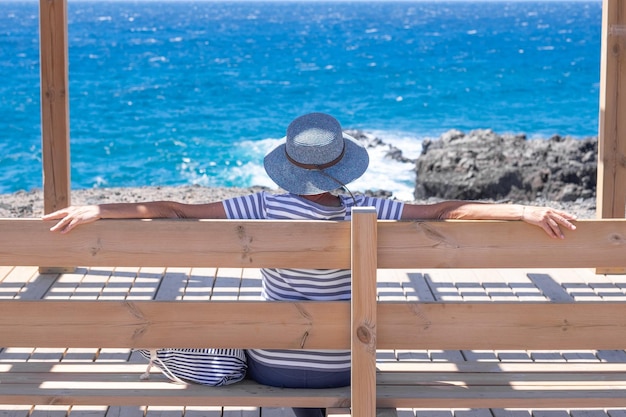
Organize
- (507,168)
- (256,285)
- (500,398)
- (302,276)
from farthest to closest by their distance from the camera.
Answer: (507,168) < (256,285) < (302,276) < (500,398)

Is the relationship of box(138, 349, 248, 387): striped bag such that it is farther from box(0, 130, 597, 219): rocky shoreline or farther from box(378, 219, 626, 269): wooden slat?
box(0, 130, 597, 219): rocky shoreline

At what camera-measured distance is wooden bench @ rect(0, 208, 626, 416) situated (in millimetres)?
3150

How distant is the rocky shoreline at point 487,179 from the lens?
453 inches

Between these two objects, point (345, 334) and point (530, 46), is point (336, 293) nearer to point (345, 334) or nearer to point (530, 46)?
point (345, 334)

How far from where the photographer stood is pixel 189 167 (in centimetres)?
2505

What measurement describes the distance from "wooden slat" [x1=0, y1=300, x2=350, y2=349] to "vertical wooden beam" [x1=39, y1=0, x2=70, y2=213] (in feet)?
9.08

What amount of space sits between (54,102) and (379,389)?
10.9ft

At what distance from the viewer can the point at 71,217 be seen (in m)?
3.17

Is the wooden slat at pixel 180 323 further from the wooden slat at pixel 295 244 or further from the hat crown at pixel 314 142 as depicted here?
the hat crown at pixel 314 142

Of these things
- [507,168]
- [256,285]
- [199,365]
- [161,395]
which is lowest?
[161,395]

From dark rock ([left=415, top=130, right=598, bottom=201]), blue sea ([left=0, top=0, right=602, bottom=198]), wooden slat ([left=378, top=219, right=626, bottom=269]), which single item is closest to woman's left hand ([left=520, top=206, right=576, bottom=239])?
wooden slat ([left=378, top=219, right=626, bottom=269])

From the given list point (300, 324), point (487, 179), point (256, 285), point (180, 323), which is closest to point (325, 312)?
point (300, 324)

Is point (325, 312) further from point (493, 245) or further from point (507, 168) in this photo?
point (507, 168)

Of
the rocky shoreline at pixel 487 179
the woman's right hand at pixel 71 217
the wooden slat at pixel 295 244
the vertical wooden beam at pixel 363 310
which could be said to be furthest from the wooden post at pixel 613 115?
the rocky shoreline at pixel 487 179
